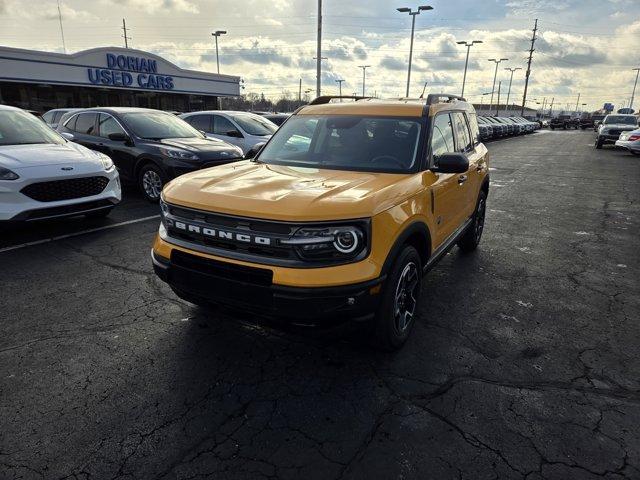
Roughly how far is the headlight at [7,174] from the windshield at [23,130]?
1.02 m

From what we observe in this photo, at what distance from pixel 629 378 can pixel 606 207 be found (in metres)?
7.03

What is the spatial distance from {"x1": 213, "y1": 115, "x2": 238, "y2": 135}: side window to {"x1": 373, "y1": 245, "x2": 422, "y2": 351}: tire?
9.30 m

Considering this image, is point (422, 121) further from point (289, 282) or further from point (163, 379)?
point (163, 379)

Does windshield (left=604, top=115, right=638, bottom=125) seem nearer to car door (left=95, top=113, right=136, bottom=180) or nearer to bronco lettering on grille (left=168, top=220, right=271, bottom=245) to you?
car door (left=95, top=113, right=136, bottom=180)

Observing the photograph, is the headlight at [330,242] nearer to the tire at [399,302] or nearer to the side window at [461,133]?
the tire at [399,302]

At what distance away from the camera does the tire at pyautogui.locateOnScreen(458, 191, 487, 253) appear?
5.62 m

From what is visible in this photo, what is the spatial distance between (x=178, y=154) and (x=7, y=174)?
312 centimetres

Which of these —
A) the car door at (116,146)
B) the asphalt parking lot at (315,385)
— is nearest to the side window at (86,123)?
the car door at (116,146)

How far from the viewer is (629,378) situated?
308 centimetres

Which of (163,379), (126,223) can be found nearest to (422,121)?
(163,379)

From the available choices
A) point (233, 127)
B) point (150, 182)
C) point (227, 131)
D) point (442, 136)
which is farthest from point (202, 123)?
point (442, 136)

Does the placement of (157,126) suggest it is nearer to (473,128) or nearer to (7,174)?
(7,174)

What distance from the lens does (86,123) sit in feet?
30.9

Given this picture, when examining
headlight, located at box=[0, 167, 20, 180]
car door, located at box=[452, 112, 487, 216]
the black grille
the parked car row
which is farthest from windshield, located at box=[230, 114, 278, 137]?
the parked car row
